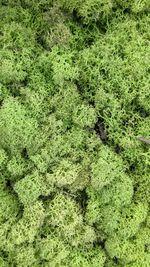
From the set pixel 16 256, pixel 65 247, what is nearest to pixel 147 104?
pixel 65 247

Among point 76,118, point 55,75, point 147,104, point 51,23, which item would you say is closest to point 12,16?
point 51,23

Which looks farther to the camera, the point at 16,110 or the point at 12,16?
the point at 12,16

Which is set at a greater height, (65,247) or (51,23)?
(51,23)

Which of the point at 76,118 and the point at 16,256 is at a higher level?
the point at 76,118

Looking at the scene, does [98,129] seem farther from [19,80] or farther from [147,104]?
[19,80]

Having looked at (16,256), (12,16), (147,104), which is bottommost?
(16,256)

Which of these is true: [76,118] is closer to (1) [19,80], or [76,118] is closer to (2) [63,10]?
(1) [19,80]
